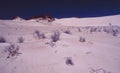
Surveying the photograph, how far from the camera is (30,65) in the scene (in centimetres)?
581

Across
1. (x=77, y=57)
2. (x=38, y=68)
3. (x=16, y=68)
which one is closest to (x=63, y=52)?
(x=77, y=57)

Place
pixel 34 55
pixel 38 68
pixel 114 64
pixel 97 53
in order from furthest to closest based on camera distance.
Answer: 1. pixel 97 53
2. pixel 34 55
3. pixel 114 64
4. pixel 38 68

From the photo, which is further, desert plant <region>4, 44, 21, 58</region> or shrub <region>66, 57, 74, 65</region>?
desert plant <region>4, 44, 21, 58</region>

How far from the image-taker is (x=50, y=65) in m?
5.83

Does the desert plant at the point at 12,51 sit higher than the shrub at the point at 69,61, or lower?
higher

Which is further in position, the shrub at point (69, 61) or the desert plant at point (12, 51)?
the desert plant at point (12, 51)

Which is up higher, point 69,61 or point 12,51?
point 12,51

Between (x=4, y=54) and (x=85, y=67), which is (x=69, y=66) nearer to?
(x=85, y=67)

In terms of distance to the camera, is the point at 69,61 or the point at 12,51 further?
the point at 12,51

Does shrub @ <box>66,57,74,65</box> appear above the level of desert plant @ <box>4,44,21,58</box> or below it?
below

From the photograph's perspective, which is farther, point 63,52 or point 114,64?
point 63,52

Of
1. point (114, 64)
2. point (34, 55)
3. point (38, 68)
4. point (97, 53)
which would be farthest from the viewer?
point (97, 53)

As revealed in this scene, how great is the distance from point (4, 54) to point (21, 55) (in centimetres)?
70

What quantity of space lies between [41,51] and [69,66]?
6.12ft
